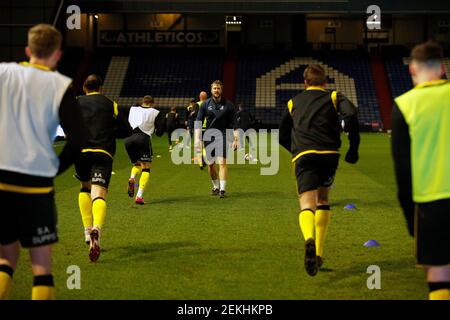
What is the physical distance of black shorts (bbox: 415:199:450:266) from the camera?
215 inches

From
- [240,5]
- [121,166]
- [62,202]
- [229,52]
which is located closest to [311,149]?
[62,202]

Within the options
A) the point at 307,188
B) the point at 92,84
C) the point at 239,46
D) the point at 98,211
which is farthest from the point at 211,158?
the point at 239,46

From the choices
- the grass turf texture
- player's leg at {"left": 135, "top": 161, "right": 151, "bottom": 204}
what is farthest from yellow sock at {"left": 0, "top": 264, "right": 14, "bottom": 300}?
player's leg at {"left": 135, "top": 161, "right": 151, "bottom": 204}

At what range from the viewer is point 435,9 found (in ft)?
170

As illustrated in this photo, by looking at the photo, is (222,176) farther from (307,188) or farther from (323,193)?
(307,188)

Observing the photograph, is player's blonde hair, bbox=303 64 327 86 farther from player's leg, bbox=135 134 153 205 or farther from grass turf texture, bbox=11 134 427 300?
player's leg, bbox=135 134 153 205

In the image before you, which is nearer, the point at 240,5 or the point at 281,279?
the point at 281,279

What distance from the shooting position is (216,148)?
16500mm

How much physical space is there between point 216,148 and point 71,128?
10770 mm

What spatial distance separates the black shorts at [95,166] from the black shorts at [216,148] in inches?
256

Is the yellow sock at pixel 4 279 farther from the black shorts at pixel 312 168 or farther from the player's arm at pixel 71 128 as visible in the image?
the black shorts at pixel 312 168

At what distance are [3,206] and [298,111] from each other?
3.92m

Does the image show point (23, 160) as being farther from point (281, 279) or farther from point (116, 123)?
point (116, 123)
